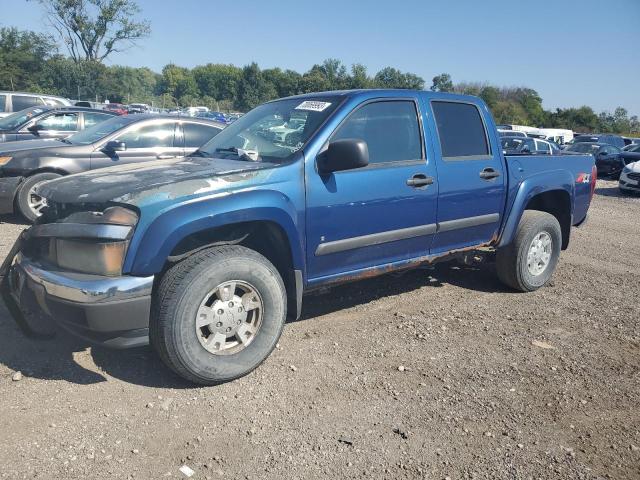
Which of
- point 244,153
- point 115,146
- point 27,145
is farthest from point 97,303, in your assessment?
point 27,145

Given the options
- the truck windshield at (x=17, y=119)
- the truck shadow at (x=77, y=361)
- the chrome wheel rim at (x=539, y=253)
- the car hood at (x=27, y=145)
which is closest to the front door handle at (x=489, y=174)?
the chrome wheel rim at (x=539, y=253)

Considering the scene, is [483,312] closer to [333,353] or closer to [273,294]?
[333,353]

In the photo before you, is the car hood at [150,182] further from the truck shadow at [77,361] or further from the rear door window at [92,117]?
the rear door window at [92,117]

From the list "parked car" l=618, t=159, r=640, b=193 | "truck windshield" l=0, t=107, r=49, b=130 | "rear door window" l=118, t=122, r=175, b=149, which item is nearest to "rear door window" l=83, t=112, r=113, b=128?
"truck windshield" l=0, t=107, r=49, b=130

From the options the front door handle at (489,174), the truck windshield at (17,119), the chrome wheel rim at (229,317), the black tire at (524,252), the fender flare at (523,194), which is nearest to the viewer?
the chrome wheel rim at (229,317)

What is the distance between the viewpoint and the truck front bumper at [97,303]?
2.88 metres

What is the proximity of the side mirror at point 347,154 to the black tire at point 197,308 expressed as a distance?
2.62ft

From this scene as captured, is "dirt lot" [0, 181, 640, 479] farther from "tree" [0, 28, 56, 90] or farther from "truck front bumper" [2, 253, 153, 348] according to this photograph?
"tree" [0, 28, 56, 90]

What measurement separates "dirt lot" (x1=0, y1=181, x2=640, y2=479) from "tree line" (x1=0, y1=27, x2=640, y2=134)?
2732 centimetres

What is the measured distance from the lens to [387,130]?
4.12 metres

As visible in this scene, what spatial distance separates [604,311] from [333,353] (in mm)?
2746

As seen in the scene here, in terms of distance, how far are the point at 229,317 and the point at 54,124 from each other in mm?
8213

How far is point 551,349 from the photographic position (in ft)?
13.3

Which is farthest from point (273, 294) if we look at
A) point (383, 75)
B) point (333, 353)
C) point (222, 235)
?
point (383, 75)
